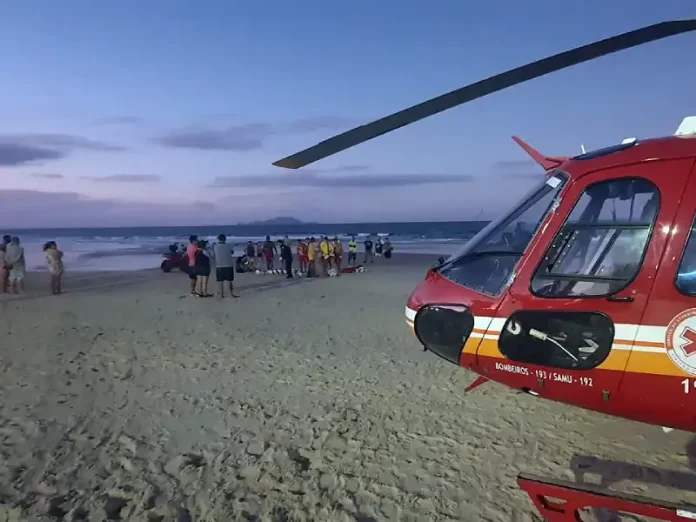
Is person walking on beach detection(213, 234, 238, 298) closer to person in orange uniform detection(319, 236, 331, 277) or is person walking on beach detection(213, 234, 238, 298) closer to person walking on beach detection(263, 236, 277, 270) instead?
person in orange uniform detection(319, 236, 331, 277)

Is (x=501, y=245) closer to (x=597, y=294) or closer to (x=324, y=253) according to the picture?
(x=597, y=294)

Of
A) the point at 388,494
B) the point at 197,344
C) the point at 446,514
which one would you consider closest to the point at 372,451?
the point at 388,494

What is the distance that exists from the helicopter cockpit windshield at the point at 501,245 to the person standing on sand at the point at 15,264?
16642 millimetres

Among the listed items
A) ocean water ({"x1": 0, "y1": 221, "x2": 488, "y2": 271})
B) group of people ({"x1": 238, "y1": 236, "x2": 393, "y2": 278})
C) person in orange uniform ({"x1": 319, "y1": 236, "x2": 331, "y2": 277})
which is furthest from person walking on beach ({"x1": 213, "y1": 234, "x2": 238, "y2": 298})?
person in orange uniform ({"x1": 319, "y1": 236, "x2": 331, "y2": 277})

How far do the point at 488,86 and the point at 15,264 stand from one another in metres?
17.9

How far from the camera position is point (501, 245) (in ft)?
14.5

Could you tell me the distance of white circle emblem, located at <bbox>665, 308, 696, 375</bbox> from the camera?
11.0 ft

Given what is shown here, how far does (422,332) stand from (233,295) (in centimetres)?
1305

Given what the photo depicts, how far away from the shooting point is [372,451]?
5.41 meters

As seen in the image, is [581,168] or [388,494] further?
[388,494]

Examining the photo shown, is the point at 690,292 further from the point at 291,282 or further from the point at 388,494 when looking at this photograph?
the point at 291,282

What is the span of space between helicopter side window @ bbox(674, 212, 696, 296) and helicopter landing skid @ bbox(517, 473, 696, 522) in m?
1.36

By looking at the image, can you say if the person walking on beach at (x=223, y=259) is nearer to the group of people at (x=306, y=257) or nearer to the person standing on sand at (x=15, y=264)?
the group of people at (x=306, y=257)

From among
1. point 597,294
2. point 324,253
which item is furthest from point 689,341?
point 324,253
